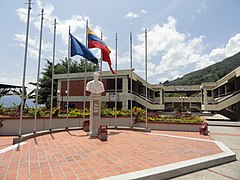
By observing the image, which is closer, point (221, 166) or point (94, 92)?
point (221, 166)

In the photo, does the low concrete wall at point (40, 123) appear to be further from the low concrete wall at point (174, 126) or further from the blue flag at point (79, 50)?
the blue flag at point (79, 50)

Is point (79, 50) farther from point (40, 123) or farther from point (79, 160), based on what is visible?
point (79, 160)

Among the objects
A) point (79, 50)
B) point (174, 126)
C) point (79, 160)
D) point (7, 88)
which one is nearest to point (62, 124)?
point (79, 50)

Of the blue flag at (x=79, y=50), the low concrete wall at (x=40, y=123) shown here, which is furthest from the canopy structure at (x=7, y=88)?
the blue flag at (x=79, y=50)

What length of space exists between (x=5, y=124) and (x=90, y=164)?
1017 cm

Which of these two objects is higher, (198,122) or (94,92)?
(94,92)

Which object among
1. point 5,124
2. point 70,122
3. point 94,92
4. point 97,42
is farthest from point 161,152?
point 5,124

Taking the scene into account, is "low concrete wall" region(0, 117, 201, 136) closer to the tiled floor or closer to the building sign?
the building sign

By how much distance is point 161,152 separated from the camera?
6.51 m

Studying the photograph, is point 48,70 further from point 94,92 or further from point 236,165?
point 236,165

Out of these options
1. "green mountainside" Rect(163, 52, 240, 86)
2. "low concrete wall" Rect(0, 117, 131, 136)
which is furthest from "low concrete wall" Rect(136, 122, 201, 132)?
"green mountainside" Rect(163, 52, 240, 86)

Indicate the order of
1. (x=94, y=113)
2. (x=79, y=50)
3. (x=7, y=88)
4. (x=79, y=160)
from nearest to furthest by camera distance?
(x=79, y=160), (x=94, y=113), (x=79, y=50), (x=7, y=88)

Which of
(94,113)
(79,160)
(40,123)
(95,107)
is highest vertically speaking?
(95,107)

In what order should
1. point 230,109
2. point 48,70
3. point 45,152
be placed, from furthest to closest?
point 48,70 → point 230,109 → point 45,152
